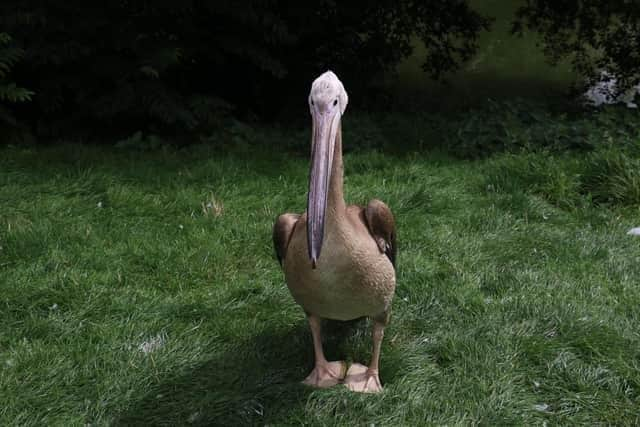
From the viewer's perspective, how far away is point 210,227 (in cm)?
450

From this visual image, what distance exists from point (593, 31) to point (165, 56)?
513cm

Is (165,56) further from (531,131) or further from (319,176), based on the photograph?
(319,176)

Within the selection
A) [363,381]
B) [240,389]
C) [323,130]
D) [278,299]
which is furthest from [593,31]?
[240,389]

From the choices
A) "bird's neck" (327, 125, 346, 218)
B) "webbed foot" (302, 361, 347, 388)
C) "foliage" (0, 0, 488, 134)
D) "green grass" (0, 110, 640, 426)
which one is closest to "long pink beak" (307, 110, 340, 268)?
"bird's neck" (327, 125, 346, 218)

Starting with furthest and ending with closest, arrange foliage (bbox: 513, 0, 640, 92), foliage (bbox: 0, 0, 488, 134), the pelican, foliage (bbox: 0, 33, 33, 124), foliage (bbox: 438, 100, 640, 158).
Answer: foliage (bbox: 513, 0, 640, 92) < foliage (bbox: 0, 0, 488, 134) < foliage (bbox: 438, 100, 640, 158) < foliage (bbox: 0, 33, 33, 124) < the pelican

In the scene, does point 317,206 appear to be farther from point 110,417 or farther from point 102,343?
point 102,343

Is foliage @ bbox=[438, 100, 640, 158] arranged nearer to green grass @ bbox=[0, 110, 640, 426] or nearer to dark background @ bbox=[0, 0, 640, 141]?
green grass @ bbox=[0, 110, 640, 426]

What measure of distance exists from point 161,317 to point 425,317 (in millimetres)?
1419

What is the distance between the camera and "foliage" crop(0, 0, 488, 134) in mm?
6113

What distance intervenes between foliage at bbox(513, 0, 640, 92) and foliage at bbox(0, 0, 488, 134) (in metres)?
2.15

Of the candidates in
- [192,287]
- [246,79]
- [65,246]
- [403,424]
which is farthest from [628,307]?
[246,79]

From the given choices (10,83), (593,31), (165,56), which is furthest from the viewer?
(593,31)

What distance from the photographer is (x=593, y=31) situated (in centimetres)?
791

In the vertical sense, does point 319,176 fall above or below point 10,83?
above
